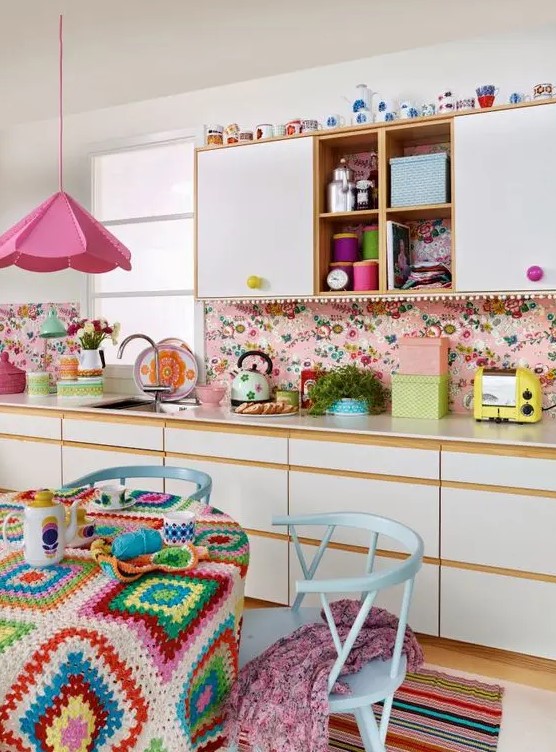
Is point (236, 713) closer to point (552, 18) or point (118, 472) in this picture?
point (118, 472)

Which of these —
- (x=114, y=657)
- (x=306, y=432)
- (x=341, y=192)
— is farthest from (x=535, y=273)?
(x=114, y=657)

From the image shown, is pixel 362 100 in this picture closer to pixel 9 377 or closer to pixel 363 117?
pixel 363 117

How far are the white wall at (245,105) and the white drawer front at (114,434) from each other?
1138 mm

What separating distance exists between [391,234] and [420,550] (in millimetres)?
1761

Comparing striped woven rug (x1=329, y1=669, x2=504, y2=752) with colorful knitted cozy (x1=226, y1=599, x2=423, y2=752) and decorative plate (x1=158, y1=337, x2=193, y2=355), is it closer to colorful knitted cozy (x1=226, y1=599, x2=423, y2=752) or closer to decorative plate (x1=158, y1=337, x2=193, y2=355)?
colorful knitted cozy (x1=226, y1=599, x2=423, y2=752)

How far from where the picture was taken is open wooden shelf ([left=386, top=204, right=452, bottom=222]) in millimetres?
3039

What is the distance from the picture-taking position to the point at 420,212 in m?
3.17

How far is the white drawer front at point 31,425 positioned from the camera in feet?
12.0

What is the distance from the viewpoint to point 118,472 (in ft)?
8.61

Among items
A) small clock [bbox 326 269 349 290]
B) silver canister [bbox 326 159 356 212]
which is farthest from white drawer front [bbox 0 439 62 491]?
silver canister [bbox 326 159 356 212]

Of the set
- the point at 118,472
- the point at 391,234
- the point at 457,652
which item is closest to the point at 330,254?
the point at 391,234

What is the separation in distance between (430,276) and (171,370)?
5.40 feet

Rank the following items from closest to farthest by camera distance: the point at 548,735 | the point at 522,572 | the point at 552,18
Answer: the point at 548,735 < the point at 522,572 < the point at 552,18

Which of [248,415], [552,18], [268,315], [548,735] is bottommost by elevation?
[548,735]
